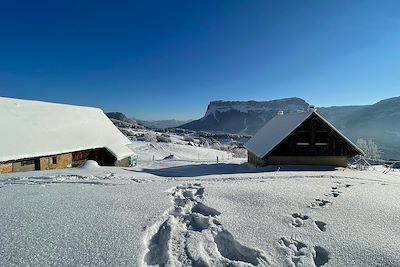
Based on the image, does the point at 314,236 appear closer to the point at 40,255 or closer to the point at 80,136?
the point at 40,255

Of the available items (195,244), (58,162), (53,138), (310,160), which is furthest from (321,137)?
(53,138)

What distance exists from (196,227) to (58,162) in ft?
60.2

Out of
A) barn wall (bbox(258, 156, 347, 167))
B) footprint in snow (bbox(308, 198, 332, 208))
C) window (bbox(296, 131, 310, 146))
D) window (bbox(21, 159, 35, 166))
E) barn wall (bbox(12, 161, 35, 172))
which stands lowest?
barn wall (bbox(258, 156, 347, 167))

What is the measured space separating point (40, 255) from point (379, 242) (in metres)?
6.95

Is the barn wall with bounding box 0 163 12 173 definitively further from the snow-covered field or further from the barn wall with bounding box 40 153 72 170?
the snow-covered field

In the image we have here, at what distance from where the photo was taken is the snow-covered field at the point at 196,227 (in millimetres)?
5219

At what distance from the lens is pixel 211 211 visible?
768cm

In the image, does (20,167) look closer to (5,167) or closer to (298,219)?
(5,167)

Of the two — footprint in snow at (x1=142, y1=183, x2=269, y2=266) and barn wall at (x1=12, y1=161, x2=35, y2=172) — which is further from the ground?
barn wall at (x1=12, y1=161, x2=35, y2=172)

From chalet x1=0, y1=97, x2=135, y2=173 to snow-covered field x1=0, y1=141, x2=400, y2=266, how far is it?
9.87 meters

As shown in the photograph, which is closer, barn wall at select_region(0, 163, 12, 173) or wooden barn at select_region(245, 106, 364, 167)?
barn wall at select_region(0, 163, 12, 173)

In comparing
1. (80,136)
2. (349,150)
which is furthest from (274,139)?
(80,136)

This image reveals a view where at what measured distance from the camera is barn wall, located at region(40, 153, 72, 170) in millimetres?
19984

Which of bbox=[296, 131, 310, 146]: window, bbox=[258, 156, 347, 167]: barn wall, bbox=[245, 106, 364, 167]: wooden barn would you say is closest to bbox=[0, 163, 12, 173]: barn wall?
bbox=[245, 106, 364, 167]: wooden barn
